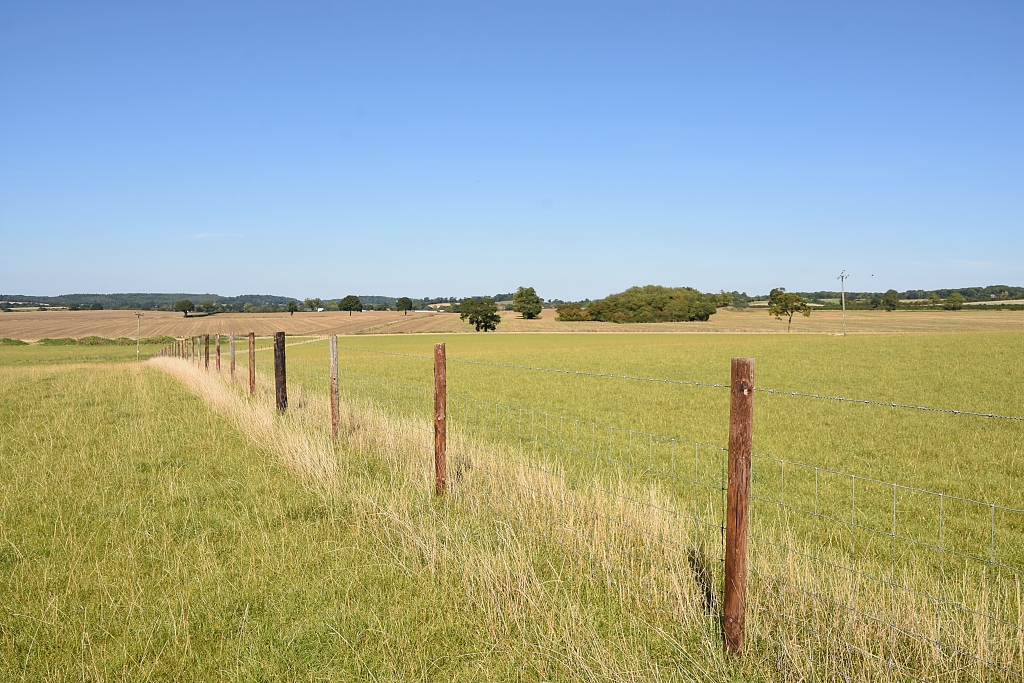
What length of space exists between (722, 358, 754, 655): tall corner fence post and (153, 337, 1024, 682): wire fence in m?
0.18

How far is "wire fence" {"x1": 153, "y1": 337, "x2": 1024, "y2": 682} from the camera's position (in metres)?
3.90

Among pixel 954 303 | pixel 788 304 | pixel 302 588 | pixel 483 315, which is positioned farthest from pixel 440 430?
pixel 954 303

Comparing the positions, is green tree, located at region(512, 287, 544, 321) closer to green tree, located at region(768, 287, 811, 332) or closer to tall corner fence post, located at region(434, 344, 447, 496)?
green tree, located at region(768, 287, 811, 332)

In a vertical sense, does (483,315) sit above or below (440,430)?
above

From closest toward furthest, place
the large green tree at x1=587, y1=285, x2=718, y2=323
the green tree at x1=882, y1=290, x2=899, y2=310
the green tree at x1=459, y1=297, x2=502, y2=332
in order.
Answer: the green tree at x1=459, y1=297, x2=502, y2=332 → the large green tree at x1=587, y1=285, x2=718, y2=323 → the green tree at x1=882, y1=290, x2=899, y2=310

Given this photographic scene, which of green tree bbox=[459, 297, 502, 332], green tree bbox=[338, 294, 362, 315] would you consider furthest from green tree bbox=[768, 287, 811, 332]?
green tree bbox=[338, 294, 362, 315]

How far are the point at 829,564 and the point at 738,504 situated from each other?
9.00 feet

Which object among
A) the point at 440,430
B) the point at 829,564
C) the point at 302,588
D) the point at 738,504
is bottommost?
the point at 829,564

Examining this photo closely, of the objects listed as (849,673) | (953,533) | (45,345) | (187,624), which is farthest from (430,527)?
(45,345)

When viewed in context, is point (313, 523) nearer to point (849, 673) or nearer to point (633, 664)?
point (633, 664)

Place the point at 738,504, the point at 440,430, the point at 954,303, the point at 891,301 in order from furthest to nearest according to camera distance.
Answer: the point at 891,301 < the point at 954,303 < the point at 440,430 < the point at 738,504

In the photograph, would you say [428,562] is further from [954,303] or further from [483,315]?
[954,303]

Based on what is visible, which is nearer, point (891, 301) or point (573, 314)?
point (573, 314)

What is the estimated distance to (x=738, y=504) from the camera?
155 inches
